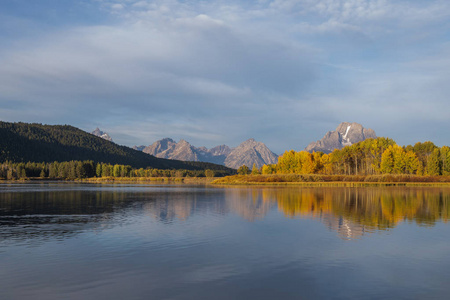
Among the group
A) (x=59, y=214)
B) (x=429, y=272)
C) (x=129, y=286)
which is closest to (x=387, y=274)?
(x=429, y=272)

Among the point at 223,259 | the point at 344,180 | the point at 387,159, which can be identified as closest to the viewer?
the point at 223,259

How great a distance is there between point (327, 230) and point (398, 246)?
7307 millimetres

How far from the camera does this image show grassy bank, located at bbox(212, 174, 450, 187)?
430ft

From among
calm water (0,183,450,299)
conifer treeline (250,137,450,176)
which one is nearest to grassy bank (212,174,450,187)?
conifer treeline (250,137,450,176)

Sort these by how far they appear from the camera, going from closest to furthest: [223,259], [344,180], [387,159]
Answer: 1. [223,259]
2. [344,180]
3. [387,159]

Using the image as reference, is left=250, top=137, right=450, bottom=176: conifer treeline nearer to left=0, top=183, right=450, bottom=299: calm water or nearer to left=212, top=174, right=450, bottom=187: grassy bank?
left=212, top=174, right=450, bottom=187: grassy bank

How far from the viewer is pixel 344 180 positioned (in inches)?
5901

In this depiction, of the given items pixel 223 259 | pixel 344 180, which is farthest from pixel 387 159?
pixel 223 259

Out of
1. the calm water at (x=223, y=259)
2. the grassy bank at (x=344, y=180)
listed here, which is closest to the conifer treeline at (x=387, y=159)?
the grassy bank at (x=344, y=180)

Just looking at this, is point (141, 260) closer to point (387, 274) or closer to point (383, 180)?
point (387, 274)

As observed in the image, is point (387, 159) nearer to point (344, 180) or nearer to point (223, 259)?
point (344, 180)

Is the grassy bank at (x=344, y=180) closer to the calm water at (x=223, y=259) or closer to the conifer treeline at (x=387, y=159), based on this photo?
the conifer treeline at (x=387, y=159)

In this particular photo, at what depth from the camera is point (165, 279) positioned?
17.6m

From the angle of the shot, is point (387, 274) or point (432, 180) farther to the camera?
point (432, 180)
